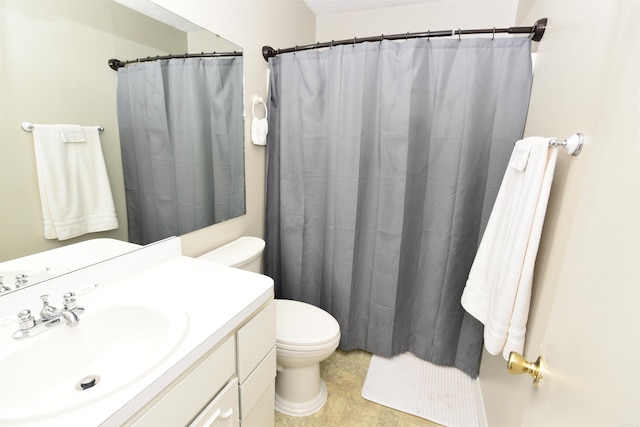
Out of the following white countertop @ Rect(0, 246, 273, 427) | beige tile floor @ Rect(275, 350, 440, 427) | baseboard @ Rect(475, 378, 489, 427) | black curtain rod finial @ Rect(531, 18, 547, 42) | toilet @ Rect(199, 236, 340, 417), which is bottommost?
beige tile floor @ Rect(275, 350, 440, 427)

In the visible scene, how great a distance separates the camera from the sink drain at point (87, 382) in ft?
2.45

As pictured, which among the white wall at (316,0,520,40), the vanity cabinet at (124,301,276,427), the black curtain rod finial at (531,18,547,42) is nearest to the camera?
the vanity cabinet at (124,301,276,427)

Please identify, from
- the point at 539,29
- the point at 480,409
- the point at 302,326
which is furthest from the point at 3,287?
the point at 539,29

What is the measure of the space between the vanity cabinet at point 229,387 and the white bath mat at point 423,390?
722 mm

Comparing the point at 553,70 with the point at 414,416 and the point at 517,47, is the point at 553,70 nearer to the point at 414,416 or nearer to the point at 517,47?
the point at 517,47

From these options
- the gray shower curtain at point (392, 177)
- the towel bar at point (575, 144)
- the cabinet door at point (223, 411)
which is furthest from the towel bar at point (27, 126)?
the towel bar at point (575, 144)

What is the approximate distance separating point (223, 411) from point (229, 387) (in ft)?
0.22

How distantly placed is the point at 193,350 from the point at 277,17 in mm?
1956

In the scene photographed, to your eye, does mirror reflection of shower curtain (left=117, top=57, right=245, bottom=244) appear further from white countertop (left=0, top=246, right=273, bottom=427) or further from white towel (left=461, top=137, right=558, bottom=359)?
white towel (left=461, top=137, right=558, bottom=359)

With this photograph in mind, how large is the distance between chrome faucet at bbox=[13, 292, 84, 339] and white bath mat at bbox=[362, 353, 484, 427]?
145 cm

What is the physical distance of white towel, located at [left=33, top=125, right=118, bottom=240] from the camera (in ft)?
2.84

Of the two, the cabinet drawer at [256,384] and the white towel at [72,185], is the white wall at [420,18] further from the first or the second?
the cabinet drawer at [256,384]

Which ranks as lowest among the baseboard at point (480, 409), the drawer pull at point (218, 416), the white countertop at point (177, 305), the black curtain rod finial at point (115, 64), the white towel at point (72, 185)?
the baseboard at point (480, 409)

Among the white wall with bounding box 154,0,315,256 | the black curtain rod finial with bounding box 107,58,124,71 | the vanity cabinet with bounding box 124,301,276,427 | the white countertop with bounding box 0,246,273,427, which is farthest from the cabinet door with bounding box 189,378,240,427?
the black curtain rod finial with bounding box 107,58,124,71
